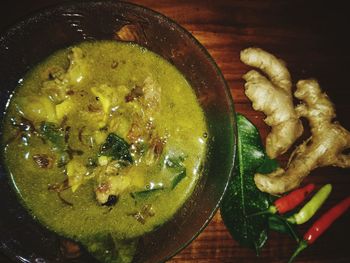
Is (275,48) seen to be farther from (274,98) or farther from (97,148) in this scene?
(97,148)

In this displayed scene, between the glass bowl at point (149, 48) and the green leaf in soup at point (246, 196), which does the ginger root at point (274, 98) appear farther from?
the glass bowl at point (149, 48)

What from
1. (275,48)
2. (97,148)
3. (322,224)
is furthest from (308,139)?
(97,148)

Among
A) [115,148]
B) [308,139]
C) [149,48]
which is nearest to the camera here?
[115,148]

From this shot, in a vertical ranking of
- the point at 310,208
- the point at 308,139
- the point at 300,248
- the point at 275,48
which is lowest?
the point at 300,248

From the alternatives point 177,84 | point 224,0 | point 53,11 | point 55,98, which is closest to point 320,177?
point 177,84

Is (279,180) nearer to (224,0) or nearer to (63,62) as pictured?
(224,0)

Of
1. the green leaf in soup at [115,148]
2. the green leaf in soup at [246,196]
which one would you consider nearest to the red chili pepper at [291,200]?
the green leaf in soup at [246,196]
